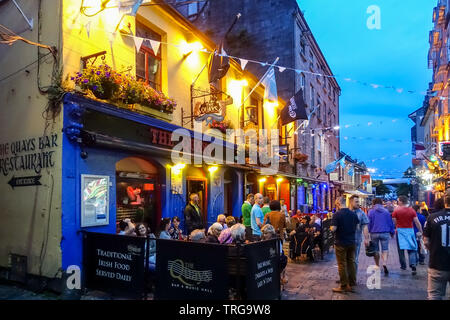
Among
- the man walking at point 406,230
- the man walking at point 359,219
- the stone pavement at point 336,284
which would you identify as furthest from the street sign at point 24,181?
the man walking at point 406,230

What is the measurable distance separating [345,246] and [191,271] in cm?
326

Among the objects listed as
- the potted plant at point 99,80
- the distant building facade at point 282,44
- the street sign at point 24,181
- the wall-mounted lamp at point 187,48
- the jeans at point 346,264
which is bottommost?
the jeans at point 346,264

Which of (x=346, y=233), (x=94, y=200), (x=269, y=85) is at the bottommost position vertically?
(x=346, y=233)

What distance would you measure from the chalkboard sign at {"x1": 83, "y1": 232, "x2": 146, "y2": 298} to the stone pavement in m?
2.54

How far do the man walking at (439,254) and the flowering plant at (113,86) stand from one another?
19.4ft

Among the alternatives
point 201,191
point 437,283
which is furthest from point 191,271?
point 201,191

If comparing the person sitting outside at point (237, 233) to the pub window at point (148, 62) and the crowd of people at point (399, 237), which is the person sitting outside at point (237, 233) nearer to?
the crowd of people at point (399, 237)

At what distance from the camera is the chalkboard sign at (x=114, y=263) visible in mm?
5383

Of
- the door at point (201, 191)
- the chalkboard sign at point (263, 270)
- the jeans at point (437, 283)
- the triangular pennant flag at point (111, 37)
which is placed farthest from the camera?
the door at point (201, 191)

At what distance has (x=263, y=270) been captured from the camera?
510cm

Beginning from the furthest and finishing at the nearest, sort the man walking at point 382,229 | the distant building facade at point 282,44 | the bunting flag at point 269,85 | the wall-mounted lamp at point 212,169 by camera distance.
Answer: the distant building facade at point 282,44 → the bunting flag at point 269,85 → the wall-mounted lamp at point 212,169 → the man walking at point 382,229

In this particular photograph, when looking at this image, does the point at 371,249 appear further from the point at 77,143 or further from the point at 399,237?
the point at 77,143

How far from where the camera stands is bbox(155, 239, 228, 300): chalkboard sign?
4.71m
